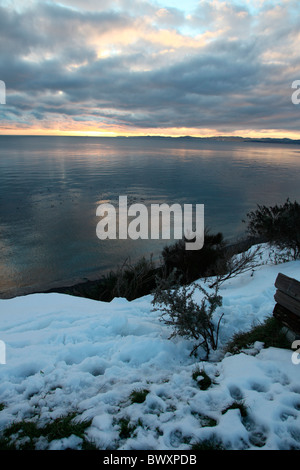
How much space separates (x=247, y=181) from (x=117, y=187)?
62.5 feet

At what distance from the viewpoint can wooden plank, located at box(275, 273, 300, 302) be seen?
11.5 ft

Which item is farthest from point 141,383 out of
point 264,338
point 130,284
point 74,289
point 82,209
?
point 82,209

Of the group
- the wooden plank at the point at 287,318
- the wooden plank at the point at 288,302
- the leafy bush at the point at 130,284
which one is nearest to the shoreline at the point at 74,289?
the leafy bush at the point at 130,284

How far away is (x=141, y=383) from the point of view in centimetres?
325

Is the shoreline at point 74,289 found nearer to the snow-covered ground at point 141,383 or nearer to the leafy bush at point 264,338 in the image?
the snow-covered ground at point 141,383

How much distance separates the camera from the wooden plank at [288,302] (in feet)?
11.4

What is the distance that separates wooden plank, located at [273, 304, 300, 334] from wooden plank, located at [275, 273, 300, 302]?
0.28 meters

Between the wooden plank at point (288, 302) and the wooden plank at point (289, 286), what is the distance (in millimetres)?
54

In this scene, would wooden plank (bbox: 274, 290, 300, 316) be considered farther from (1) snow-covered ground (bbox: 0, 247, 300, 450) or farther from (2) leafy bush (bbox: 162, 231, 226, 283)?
(2) leafy bush (bbox: 162, 231, 226, 283)

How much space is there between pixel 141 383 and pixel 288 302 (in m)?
2.30

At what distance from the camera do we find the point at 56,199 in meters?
23.7

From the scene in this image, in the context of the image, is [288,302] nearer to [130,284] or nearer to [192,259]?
[130,284]
